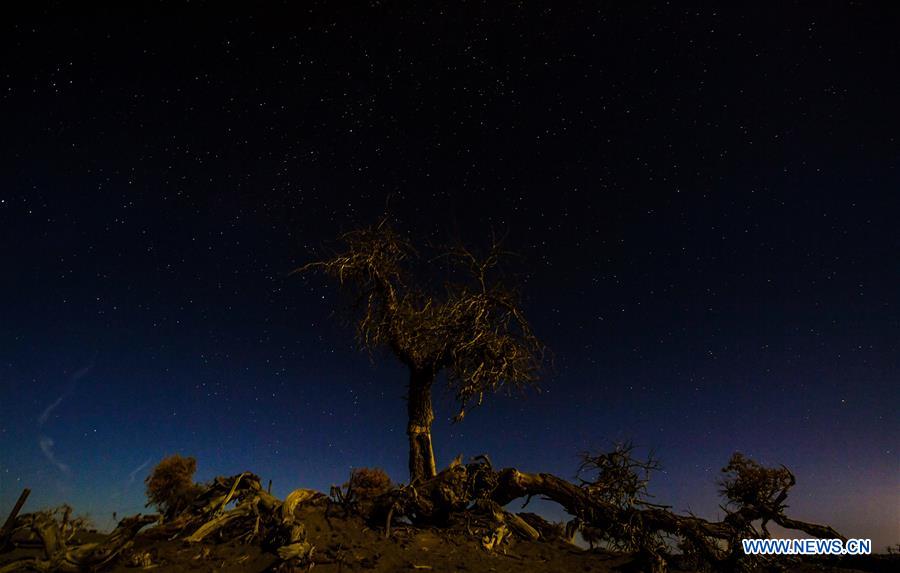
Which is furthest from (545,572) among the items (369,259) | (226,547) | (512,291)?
(369,259)

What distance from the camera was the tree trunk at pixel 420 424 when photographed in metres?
12.8

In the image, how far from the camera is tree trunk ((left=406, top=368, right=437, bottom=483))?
12.8 meters

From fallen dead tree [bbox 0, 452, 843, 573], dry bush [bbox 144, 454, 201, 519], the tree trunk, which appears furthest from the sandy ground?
dry bush [bbox 144, 454, 201, 519]

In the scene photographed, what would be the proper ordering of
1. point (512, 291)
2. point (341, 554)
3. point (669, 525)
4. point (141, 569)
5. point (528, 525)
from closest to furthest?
point (141, 569), point (341, 554), point (669, 525), point (528, 525), point (512, 291)

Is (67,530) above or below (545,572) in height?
below

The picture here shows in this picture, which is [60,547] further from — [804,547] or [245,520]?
[804,547]

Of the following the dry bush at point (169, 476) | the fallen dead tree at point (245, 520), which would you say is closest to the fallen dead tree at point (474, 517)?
the fallen dead tree at point (245, 520)

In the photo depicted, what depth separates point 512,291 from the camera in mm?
13570

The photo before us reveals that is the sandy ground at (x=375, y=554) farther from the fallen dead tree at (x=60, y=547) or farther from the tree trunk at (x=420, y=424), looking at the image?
the tree trunk at (x=420, y=424)

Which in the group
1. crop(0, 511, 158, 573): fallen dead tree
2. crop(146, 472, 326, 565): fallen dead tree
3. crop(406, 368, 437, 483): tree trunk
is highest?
crop(406, 368, 437, 483): tree trunk

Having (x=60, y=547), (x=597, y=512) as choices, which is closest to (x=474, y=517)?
(x=597, y=512)

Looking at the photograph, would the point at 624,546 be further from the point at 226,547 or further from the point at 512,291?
the point at 226,547

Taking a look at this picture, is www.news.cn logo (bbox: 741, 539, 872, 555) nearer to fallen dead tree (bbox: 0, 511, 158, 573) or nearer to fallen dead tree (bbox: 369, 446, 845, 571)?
fallen dead tree (bbox: 369, 446, 845, 571)

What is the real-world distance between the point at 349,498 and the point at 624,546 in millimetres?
6102
